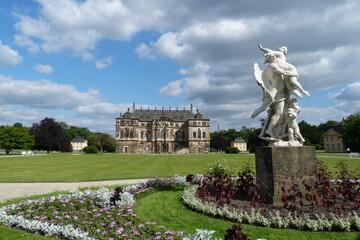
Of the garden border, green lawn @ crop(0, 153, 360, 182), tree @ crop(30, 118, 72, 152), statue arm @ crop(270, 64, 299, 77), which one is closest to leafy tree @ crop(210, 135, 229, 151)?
tree @ crop(30, 118, 72, 152)

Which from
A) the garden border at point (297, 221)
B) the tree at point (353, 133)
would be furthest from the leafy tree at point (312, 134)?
the garden border at point (297, 221)

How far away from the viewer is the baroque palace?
94.1 metres

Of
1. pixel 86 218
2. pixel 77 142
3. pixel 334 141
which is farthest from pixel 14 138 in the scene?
pixel 334 141

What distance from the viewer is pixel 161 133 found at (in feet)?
320

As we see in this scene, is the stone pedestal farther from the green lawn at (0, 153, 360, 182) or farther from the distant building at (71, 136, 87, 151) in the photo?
the distant building at (71, 136, 87, 151)

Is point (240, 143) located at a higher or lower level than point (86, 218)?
higher

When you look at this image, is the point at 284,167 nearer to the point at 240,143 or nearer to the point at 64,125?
the point at 240,143

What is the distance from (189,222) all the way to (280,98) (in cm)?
503

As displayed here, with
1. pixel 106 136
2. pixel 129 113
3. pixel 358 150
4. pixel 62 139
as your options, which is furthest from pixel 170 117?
pixel 358 150

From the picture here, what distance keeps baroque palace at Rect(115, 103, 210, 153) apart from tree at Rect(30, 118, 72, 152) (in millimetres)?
24905

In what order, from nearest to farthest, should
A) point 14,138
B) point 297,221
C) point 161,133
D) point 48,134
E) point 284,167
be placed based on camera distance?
1. point 297,221
2. point 284,167
3. point 14,138
4. point 48,134
5. point 161,133

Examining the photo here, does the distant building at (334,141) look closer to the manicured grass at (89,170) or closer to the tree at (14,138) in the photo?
the manicured grass at (89,170)

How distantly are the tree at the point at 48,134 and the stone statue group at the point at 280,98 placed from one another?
235 ft

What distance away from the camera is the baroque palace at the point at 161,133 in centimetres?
9412
